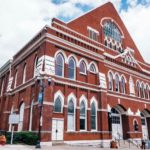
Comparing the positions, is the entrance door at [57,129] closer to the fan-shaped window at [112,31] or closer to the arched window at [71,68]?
the arched window at [71,68]

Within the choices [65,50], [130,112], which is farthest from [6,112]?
[130,112]

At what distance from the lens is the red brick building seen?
18438mm

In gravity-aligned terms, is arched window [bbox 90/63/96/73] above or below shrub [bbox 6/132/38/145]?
above

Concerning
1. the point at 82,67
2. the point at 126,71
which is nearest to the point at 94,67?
the point at 82,67

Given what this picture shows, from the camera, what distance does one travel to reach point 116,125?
26.2m

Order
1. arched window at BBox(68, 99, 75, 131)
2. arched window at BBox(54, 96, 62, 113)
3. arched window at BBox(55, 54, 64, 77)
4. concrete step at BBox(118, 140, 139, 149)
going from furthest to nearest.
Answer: concrete step at BBox(118, 140, 139, 149)
arched window at BBox(55, 54, 64, 77)
arched window at BBox(68, 99, 75, 131)
arched window at BBox(54, 96, 62, 113)

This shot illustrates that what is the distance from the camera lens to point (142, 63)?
3516 centimetres

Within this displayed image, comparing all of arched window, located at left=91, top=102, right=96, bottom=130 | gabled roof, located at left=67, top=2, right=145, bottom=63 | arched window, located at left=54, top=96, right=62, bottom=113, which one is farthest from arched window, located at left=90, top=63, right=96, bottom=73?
arched window, located at left=54, top=96, right=62, bottom=113

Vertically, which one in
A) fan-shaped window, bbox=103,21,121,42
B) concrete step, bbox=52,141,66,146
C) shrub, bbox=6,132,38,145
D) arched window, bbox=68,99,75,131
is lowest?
concrete step, bbox=52,141,66,146

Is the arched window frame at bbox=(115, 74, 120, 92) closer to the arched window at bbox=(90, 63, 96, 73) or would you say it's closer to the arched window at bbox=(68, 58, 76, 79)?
Result: the arched window at bbox=(90, 63, 96, 73)

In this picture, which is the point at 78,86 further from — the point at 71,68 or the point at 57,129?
the point at 57,129

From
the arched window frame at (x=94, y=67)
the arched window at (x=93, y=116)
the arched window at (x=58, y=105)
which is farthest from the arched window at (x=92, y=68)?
the arched window at (x=58, y=105)

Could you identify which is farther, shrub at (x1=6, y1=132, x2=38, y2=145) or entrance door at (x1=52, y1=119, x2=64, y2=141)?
entrance door at (x1=52, y1=119, x2=64, y2=141)

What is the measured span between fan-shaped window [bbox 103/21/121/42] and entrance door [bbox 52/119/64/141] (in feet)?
58.6
